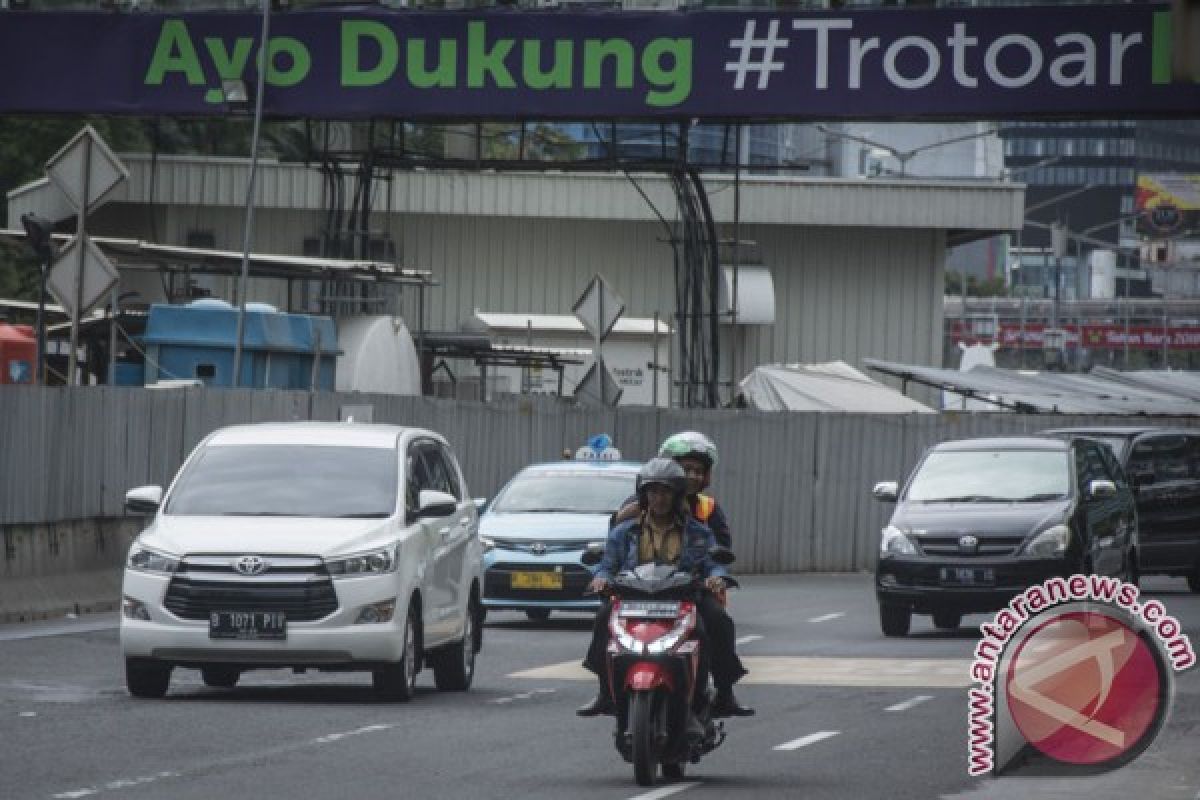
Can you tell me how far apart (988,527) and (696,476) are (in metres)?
11.9

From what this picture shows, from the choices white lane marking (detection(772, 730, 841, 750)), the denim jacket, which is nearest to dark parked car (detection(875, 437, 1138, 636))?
white lane marking (detection(772, 730, 841, 750))

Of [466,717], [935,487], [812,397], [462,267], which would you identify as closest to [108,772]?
[466,717]

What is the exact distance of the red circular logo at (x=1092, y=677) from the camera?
11.9m

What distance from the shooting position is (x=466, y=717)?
1723cm

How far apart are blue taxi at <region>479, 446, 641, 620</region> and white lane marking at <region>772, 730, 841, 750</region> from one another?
10.0 meters

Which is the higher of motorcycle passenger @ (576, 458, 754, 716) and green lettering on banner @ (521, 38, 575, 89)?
green lettering on banner @ (521, 38, 575, 89)

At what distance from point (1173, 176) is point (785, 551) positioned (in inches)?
4696

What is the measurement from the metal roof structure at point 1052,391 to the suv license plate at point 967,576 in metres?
20.2

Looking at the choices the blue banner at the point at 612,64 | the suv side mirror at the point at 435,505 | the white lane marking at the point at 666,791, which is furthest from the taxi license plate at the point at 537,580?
the white lane marking at the point at 666,791

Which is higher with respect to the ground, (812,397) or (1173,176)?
(1173,176)

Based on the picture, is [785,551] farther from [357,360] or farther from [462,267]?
[462,267]

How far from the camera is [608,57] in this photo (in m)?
35.5

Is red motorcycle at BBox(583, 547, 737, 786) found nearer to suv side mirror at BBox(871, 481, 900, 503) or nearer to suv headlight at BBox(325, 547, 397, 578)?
suv headlight at BBox(325, 547, 397, 578)

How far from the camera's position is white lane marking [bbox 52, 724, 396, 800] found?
1277cm
